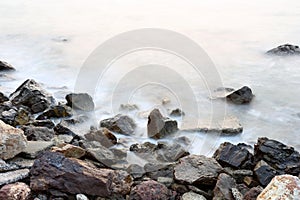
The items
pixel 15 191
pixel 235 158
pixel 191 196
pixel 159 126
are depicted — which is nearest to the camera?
pixel 15 191

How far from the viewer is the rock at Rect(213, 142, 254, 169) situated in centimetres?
158

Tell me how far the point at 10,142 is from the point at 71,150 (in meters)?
0.24

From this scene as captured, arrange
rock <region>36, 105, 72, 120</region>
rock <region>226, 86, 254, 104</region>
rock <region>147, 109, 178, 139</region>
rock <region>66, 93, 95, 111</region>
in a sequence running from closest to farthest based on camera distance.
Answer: rock <region>147, 109, 178, 139</region> < rock <region>36, 105, 72, 120</region> < rock <region>66, 93, 95, 111</region> < rock <region>226, 86, 254, 104</region>

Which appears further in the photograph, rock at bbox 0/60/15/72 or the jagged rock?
rock at bbox 0/60/15/72

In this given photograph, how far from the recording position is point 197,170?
4.88 ft

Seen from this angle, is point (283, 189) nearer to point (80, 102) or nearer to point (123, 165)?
point (123, 165)

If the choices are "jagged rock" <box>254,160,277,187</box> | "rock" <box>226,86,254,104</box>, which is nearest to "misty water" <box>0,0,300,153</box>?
"rock" <box>226,86,254,104</box>

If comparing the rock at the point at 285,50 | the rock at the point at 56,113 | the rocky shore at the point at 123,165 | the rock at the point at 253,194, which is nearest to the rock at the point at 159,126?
the rocky shore at the point at 123,165

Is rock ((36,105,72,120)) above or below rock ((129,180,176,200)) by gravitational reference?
below

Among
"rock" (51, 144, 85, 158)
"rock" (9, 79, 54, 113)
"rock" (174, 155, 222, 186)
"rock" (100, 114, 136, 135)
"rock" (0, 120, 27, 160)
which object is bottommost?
"rock" (100, 114, 136, 135)

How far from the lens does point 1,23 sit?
4.39m

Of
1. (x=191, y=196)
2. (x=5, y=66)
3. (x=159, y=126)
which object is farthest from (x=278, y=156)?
(x=5, y=66)

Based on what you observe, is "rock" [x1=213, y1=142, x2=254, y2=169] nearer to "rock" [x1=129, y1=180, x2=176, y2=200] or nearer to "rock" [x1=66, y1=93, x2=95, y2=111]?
"rock" [x1=129, y1=180, x2=176, y2=200]

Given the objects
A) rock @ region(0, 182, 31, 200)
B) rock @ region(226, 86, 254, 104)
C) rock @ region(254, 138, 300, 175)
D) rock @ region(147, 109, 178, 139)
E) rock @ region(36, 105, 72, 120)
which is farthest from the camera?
rock @ region(226, 86, 254, 104)
